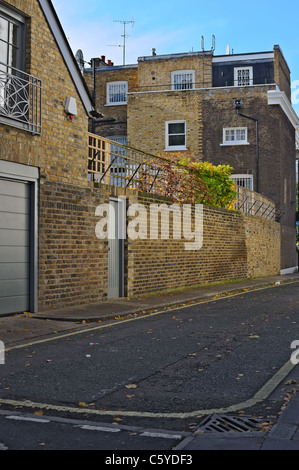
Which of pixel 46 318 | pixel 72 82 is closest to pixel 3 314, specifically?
pixel 46 318

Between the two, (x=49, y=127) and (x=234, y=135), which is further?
(x=234, y=135)

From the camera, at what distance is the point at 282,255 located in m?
35.6

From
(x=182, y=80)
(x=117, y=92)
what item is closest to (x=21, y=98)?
(x=182, y=80)

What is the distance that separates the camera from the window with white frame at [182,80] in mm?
37219

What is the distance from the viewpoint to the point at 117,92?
3869 cm

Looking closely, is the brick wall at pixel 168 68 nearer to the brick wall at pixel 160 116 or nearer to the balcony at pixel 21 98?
the brick wall at pixel 160 116

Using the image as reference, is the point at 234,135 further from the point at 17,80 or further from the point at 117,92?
the point at 17,80

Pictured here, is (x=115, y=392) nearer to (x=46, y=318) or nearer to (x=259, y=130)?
(x=46, y=318)

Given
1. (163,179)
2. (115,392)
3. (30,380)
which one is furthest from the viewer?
(163,179)

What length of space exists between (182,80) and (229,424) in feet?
115

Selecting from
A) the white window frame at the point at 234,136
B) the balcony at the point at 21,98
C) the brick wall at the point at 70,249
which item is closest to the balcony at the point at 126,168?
the brick wall at the point at 70,249

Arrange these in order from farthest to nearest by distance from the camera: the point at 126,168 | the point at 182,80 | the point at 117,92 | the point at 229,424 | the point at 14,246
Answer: the point at 117,92 → the point at 182,80 → the point at 126,168 → the point at 14,246 → the point at 229,424

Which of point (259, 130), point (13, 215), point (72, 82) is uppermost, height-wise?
point (259, 130)
